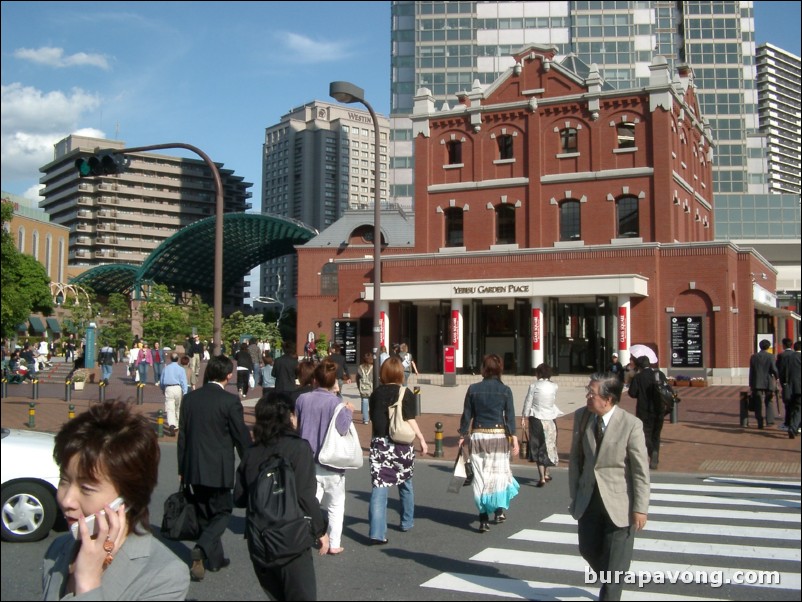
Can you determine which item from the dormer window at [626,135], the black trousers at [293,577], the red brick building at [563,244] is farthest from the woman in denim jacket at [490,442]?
the dormer window at [626,135]

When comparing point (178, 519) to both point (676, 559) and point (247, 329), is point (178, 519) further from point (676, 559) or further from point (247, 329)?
point (247, 329)

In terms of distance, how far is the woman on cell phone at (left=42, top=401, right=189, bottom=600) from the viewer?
2295 millimetres

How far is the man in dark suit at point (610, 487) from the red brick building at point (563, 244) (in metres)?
27.1

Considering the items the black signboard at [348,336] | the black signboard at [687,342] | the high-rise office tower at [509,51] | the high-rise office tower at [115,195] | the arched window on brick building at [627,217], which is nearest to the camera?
the high-rise office tower at [115,195]

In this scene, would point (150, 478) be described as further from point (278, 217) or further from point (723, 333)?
point (278, 217)

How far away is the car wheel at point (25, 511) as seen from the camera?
730 cm

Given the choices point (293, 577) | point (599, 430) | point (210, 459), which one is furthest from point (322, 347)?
point (293, 577)

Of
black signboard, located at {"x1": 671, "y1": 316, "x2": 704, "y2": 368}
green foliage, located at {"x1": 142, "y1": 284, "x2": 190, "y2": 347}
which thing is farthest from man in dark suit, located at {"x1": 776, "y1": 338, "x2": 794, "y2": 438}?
green foliage, located at {"x1": 142, "y1": 284, "x2": 190, "y2": 347}

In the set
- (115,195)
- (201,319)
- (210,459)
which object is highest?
(115,195)

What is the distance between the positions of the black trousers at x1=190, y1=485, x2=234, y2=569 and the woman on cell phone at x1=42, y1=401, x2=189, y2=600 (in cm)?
438

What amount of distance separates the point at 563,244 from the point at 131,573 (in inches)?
1371

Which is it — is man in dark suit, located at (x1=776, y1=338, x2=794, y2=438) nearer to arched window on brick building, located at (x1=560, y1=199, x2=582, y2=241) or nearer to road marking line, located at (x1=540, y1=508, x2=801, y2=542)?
road marking line, located at (x1=540, y1=508, x2=801, y2=542)

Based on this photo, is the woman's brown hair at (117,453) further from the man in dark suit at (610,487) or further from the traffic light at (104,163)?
the traffic light at (104,163)

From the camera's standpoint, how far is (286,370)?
47.2 ft
